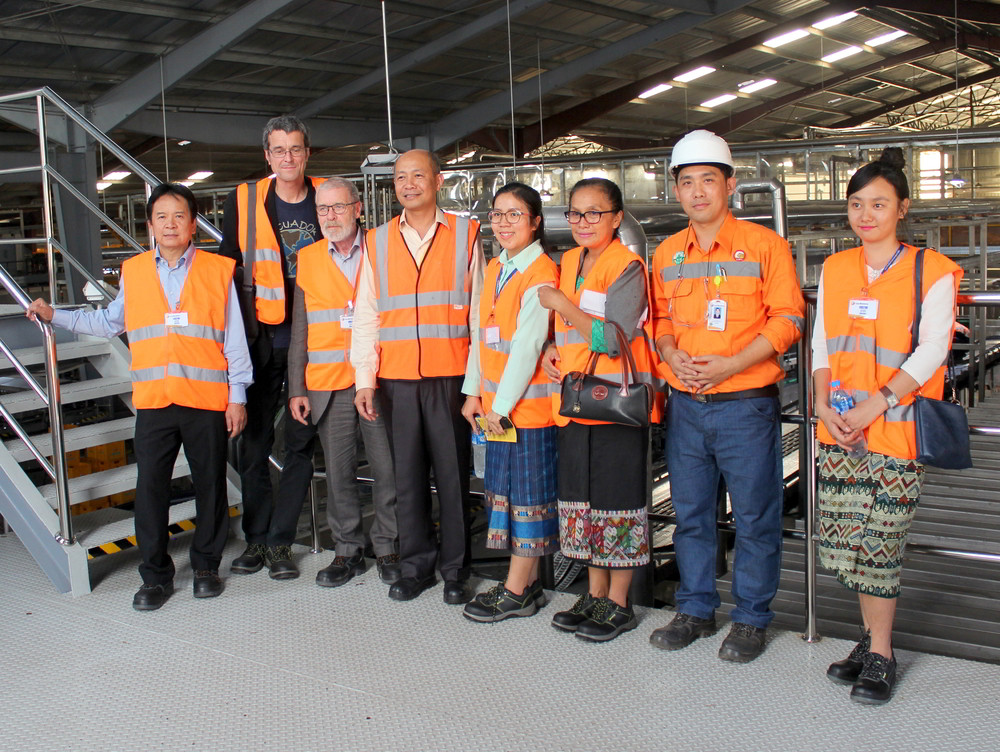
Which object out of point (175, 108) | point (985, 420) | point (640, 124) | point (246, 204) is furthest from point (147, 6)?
point (640, 124)

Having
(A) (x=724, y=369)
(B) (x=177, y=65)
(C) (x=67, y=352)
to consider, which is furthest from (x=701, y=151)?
(B) (x=177, y=65)

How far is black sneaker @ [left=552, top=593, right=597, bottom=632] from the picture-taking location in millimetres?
2838

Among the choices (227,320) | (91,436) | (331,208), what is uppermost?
(331,208)

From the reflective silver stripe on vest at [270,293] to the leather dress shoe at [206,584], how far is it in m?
1.06

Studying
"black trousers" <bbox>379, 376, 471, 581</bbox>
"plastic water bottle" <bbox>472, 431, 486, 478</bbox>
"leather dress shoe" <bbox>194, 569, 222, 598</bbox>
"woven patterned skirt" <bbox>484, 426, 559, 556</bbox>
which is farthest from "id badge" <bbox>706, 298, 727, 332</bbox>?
"leather dress shoe" <bbox>194, 569, 222, 598</bbox>

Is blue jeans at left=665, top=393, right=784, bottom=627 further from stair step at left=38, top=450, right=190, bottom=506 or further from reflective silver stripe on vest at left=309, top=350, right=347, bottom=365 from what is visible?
stair step at left=38, top=450, right=190, bottom=506

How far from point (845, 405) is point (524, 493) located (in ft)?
3.41

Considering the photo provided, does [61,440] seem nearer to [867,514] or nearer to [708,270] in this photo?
[708,270]

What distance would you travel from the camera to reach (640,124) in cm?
1912

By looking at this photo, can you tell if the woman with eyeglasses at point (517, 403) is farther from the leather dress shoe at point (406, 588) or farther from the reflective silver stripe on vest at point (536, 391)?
the leather dress shoe at point (406, 588)

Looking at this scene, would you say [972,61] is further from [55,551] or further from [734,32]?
[55,551]

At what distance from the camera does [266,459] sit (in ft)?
11.6

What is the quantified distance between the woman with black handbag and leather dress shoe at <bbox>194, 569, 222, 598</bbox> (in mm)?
2146

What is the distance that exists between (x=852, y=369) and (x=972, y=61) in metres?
20.4
